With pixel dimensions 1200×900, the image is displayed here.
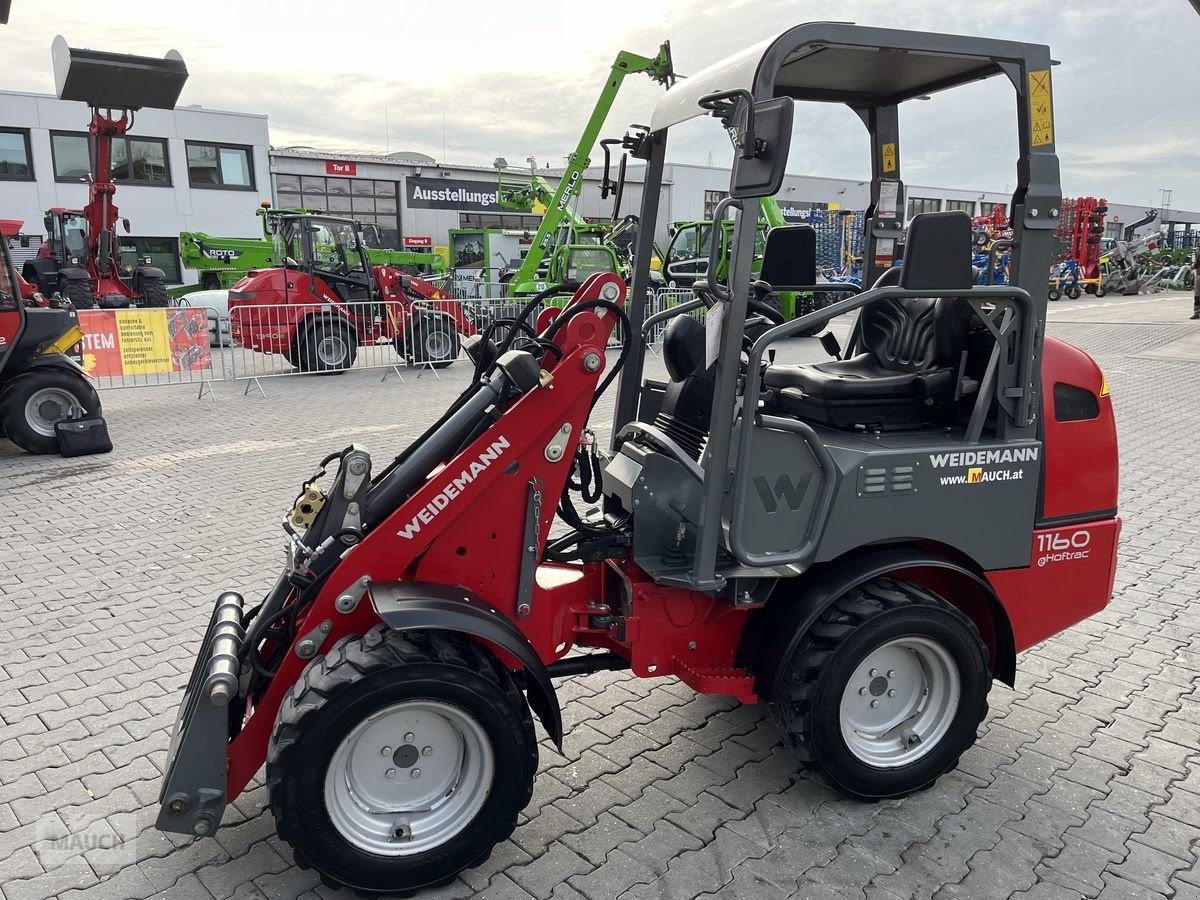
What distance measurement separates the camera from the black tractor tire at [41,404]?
8.73 metres

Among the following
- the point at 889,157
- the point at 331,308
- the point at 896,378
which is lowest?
the point at 331,308

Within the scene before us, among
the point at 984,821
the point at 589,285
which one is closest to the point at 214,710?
the point at 589,285

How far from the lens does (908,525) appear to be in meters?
3.23

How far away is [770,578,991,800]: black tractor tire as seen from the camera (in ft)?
10.3

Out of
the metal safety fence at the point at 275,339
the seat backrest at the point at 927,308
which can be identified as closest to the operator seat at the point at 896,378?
the seat backrest at the point at 927,308

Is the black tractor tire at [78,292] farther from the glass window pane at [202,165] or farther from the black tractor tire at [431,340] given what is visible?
the glass window pane at [202,165]

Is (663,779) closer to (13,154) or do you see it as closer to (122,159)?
(122,159)

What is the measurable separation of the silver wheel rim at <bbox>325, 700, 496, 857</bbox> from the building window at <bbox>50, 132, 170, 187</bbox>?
30427 millimetres

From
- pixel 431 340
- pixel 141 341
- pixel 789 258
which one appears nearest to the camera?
pixel 789 258

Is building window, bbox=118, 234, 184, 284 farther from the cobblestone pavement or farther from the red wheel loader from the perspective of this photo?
the red wheel loader

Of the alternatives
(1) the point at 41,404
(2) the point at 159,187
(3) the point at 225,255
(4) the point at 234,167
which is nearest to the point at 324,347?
(1) the point at 41,404

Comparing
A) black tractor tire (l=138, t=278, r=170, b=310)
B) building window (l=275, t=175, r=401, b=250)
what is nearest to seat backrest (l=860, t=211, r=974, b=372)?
black tractor tire (l=138, t=278, r=170, b=310)

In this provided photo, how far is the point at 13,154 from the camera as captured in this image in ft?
88.6

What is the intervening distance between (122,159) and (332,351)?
1891cm
